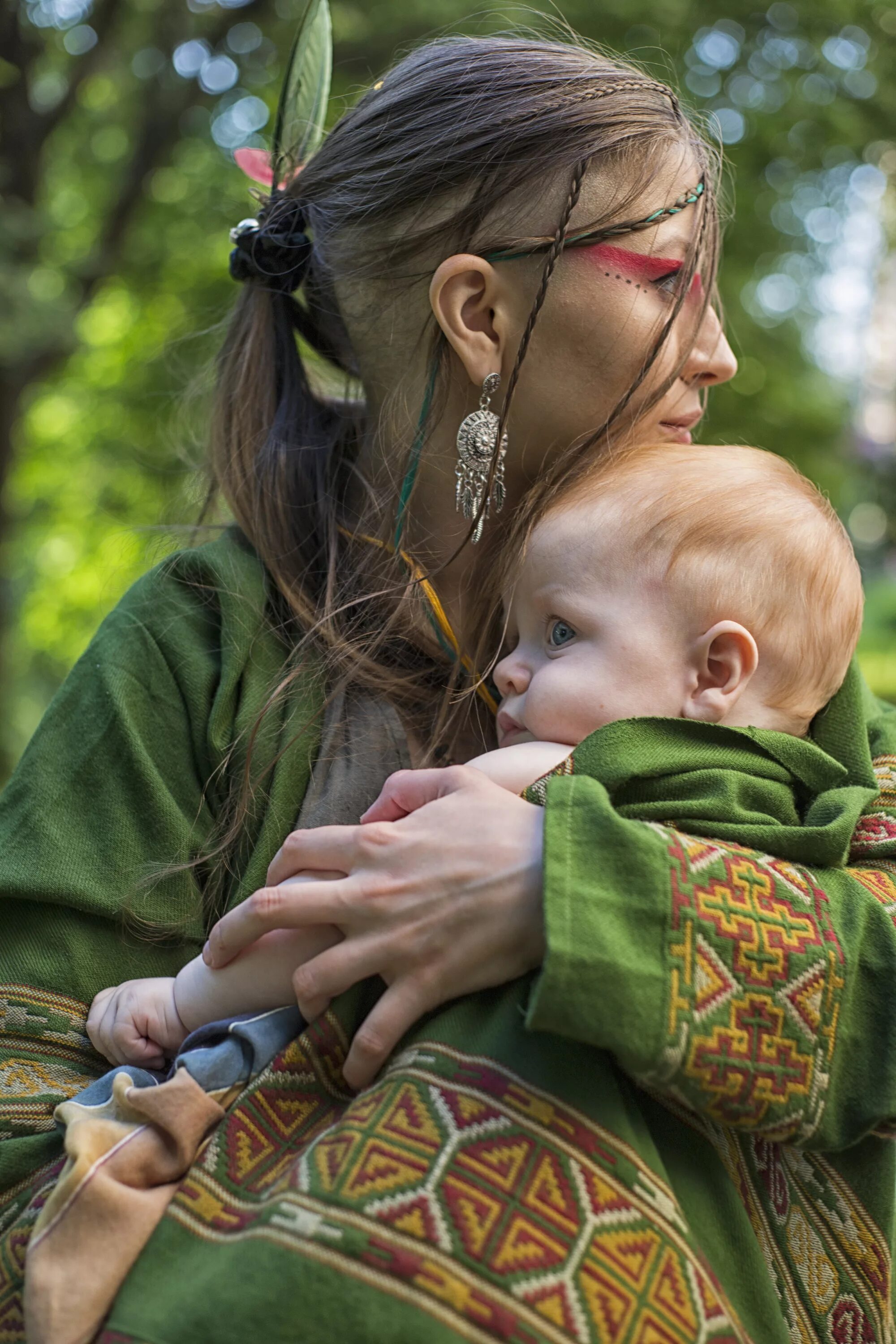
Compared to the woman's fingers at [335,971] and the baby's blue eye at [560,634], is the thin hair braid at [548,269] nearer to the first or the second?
the baby's blue eye at [560,634]

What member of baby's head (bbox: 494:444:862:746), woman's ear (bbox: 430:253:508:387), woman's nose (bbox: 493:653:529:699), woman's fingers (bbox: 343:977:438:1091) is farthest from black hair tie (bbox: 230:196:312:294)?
woman's fingers (bbox: 343:977:438:1091)

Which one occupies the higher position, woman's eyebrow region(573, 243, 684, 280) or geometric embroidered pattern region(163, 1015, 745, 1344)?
woman's eyebrow region(573, 243, 684, 280)

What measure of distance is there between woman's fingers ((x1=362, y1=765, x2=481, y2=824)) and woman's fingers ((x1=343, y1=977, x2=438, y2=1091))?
10.3 inches

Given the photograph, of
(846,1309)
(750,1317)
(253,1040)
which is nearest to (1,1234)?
(253,1040)

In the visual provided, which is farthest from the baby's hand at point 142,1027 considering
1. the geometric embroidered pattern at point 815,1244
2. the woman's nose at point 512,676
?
the geometric embroidered pattern at point 815,1244

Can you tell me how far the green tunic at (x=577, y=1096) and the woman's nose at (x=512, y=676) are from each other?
272 millimetres

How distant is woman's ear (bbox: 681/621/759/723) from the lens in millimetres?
1776

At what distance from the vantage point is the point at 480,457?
213cm

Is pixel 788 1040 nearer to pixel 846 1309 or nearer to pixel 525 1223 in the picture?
pixel 525 1223

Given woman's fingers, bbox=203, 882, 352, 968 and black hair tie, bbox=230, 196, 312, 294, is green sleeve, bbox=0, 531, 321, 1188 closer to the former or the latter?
woman's fingers, bbox=203, 882, 352, 968

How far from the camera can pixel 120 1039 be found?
1.72 metres

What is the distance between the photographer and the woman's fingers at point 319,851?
5.23ft

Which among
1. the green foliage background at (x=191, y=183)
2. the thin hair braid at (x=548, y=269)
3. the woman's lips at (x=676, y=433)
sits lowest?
the green foliage background at (x=191, y=183)

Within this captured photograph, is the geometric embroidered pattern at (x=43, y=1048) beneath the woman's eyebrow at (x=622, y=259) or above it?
beneath
